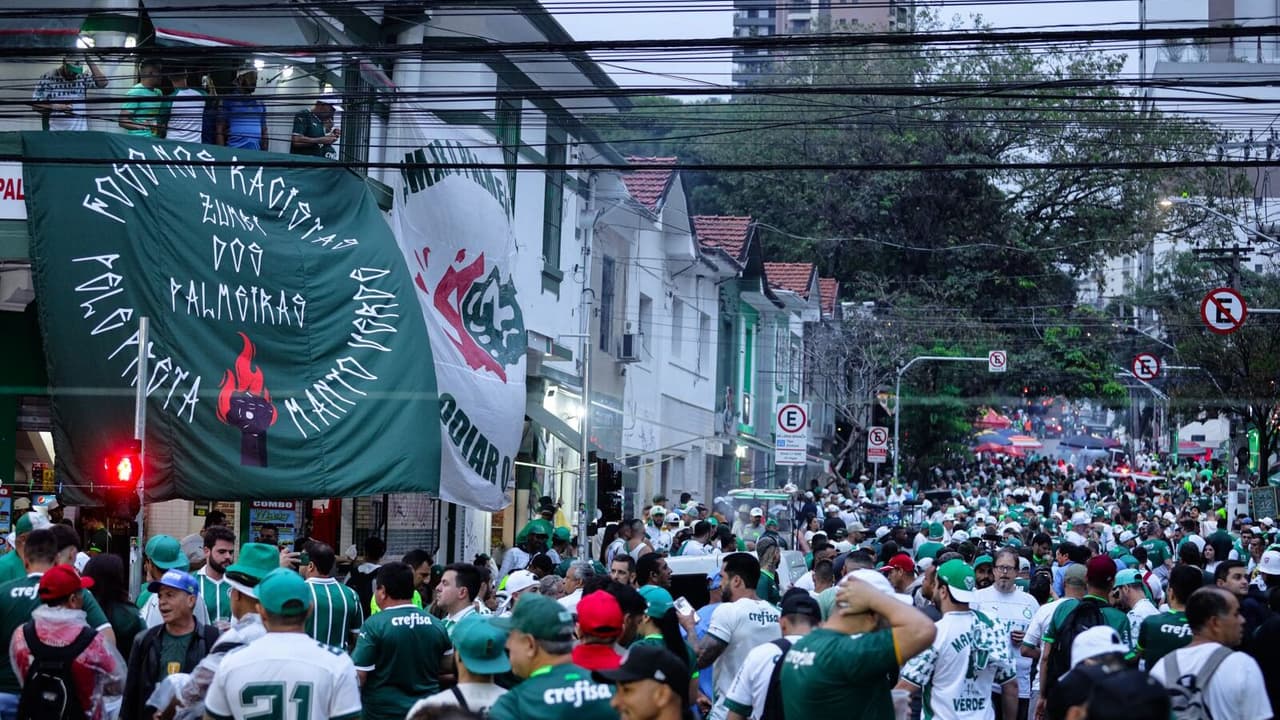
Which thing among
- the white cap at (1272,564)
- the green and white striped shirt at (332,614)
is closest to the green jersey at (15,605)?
the green and white striped shirt at (332,614)

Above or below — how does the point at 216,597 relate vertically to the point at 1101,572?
below

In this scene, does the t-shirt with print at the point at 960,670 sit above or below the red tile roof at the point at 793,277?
below

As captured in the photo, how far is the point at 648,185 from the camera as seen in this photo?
32.7m

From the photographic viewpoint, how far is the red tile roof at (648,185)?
31.9 meters

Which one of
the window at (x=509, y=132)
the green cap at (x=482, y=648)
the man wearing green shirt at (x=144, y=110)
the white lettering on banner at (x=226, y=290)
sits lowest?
the green cap at (x=482, y=648)

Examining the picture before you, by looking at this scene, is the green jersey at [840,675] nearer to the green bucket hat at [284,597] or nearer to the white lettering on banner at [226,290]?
the green bucket hat at [284,597]

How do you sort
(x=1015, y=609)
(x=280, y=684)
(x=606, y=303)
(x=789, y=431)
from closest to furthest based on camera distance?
(x=280, y=684) < (x=1015, y=609) < (x=789, y=431) < (x=606, y=303)

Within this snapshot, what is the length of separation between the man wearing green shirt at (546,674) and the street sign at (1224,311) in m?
26.1

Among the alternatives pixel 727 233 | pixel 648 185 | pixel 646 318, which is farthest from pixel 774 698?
pixel 727 233

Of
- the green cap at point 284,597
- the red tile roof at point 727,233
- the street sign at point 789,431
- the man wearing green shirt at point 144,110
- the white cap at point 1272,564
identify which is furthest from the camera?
the red tile roof at point 727,233

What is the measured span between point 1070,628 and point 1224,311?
20.5 meters

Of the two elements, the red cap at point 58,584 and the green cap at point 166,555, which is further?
the green cap at point 166,555

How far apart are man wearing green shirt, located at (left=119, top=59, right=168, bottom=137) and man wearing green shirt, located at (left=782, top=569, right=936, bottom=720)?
10.8 metres

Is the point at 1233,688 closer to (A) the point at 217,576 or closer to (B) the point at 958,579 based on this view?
(B) the point at 958,579
